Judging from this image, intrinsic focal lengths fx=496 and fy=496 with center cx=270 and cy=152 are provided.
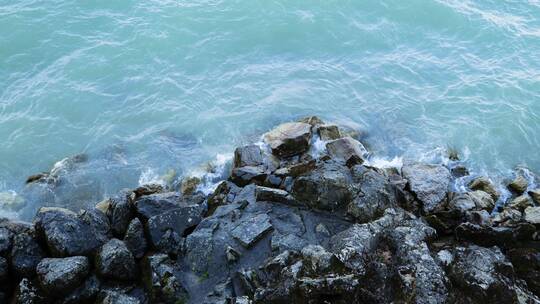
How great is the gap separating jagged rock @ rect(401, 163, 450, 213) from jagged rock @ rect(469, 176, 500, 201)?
1239 mm

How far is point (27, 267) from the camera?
14.3 meters

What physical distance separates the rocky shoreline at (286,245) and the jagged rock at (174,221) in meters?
0.03

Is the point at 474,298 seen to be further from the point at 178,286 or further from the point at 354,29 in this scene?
the point at 354,29

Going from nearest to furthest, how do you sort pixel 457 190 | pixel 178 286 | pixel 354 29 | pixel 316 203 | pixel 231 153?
pixel 178 286, pixel 316 203, pixel 457 190, pixel 231 153, pixel 354 29

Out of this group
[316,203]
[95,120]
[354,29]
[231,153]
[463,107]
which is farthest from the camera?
[354,29]

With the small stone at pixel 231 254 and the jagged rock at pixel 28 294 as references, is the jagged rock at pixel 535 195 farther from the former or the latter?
the jagged rock at pixel 28 294

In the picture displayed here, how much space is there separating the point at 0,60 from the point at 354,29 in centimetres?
1949

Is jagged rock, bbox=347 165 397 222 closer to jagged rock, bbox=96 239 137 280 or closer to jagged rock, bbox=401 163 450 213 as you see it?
jagged rock, bbox=401 163 450 213

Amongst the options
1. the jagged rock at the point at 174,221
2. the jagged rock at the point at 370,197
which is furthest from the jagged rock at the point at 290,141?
the jagged rock at the point at 174,221

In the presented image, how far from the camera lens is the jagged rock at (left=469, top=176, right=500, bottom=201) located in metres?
19.8

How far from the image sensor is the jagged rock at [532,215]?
17.1m

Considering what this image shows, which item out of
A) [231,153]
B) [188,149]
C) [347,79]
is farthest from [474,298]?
[347,79]

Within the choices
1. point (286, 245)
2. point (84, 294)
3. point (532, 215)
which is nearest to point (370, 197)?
point (286, 245)

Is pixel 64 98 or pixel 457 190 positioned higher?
pixel 64 98
